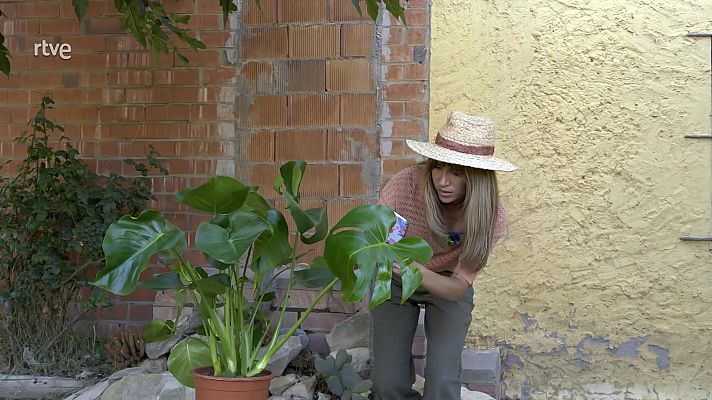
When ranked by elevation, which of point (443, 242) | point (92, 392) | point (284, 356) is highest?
point (443, 242)

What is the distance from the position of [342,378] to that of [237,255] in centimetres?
122

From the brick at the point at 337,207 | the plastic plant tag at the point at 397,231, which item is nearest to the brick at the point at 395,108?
the brick at the point at 337,207

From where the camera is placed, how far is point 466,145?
3.52m

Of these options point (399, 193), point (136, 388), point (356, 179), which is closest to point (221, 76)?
point (356, 179)

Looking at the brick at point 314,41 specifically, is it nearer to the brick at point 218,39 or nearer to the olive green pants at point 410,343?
the brick at point 218,39

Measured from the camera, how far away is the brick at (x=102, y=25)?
488 cm

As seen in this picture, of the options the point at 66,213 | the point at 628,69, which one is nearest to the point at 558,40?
the point at 628,69

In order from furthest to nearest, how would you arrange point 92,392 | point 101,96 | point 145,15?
point 101,96 → point 92,392 → point 145,15

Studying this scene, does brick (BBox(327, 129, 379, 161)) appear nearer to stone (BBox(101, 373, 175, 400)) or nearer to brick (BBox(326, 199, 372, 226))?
brick (BBox(326, 199, 372, 226))

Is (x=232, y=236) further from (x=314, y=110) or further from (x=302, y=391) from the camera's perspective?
(x=314, y=110)

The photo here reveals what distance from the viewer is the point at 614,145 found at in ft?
14.6

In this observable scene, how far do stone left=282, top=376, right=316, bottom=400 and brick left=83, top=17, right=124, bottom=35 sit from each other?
2231mm

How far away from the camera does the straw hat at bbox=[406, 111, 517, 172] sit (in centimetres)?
345

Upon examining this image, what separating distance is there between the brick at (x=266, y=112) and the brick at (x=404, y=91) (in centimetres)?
54
